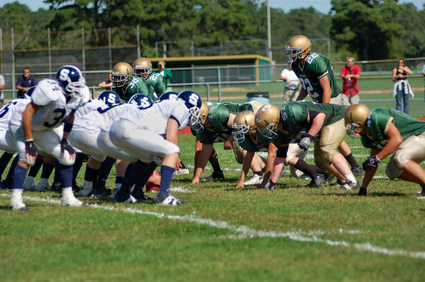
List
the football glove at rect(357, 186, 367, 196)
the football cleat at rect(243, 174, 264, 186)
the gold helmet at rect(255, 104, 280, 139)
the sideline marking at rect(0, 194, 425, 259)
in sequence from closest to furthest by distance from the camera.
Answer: the sideline marking at rect(0, 194, 425, 259) < the football glove at rect(357, 186, 367, 196) < the gold helmet at rect(255, 104, 280, 139) < the football cleat at rect(243, 174, 264, 186)

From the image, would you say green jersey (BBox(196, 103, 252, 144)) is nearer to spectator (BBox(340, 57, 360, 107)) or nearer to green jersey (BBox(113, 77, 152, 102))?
green jersey (BBox(113, 77, 152, 102))

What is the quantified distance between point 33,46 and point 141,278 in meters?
28.0

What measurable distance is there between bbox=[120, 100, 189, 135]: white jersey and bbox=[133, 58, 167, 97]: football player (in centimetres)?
389

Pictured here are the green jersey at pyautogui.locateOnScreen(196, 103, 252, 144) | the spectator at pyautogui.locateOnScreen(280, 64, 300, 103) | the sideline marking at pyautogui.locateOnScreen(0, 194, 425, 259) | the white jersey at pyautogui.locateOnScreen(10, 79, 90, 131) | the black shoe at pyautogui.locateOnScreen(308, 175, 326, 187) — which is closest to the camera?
the sideline marking at pyautogui.locateOnScreen(0, 194, 425, 259)

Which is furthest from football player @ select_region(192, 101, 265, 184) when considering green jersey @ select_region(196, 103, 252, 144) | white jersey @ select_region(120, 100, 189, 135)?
white jersey @ select_region(120, 100, 189, 135)

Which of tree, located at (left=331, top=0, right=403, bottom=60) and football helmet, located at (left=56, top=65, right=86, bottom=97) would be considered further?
tree, located at (left=331, top=0, right=403, bottom=60)

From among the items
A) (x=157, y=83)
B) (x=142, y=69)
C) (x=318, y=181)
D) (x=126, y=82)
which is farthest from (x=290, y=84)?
(x=318, y=181)

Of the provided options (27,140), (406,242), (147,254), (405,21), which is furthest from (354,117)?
(405,21)

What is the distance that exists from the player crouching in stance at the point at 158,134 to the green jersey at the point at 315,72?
241cm

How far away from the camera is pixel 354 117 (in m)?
6.31

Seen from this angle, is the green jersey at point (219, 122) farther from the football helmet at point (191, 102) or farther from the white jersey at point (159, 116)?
the white jersey at point (159, 116)

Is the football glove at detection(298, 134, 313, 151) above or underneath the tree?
underneath

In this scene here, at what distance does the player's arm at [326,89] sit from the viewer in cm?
817

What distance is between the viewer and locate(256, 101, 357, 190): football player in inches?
280
